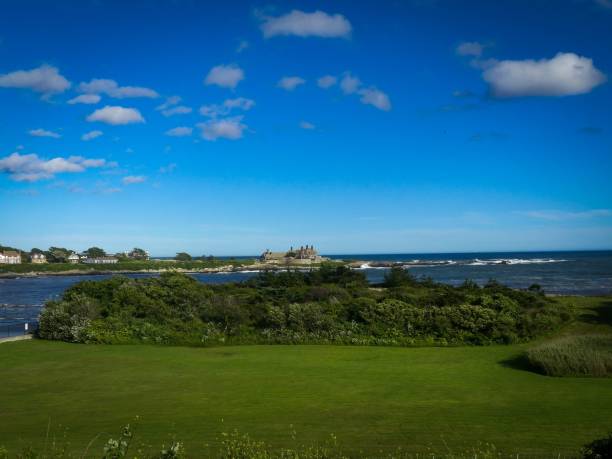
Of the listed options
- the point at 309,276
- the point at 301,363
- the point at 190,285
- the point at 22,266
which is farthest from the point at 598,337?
the point at 22,266

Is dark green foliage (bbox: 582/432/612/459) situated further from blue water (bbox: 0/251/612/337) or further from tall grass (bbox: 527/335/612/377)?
blue water (bbox: 0/251/612/337)

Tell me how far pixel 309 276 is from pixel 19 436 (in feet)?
94.9

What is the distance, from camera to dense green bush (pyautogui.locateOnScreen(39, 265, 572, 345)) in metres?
21.9

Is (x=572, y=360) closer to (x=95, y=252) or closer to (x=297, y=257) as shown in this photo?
(x=297, y=257)

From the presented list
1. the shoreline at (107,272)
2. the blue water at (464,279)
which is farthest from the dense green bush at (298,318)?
the shoreline at (107,272)

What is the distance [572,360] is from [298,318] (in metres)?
11.1

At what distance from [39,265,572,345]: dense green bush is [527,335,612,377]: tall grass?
4.75 meters

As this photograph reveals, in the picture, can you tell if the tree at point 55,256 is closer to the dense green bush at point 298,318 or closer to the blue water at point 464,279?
the blue water at point 464,279

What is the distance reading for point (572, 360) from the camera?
15539 millimetres

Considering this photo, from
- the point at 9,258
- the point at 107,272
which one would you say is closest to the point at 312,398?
the point at 107,272

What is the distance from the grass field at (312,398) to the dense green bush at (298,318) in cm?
178

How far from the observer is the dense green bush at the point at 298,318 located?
864 inches

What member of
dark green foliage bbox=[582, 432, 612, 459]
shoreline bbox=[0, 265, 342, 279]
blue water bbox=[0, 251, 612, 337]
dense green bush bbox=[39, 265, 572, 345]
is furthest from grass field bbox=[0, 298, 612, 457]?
shoreline bbox=[0, 265, 342, 279]

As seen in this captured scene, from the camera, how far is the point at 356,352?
1989 cm
